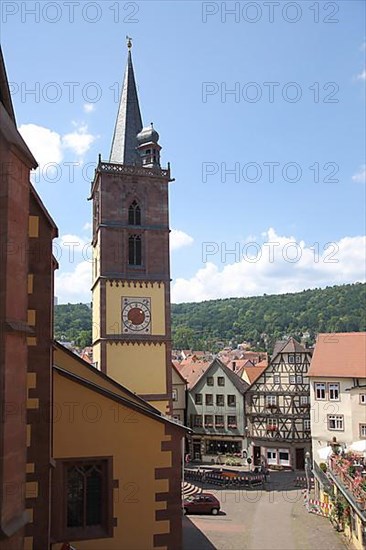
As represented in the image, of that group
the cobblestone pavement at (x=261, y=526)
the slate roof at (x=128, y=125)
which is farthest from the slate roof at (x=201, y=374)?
the slate roof at (x=128, y=125)

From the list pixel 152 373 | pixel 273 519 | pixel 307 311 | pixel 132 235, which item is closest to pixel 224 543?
pixel 273 519

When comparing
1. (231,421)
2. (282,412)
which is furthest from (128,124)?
(231,421)

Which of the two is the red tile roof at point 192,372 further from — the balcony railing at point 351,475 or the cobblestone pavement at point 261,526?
the balcony railing at point 351,475

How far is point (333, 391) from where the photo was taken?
3653 cm

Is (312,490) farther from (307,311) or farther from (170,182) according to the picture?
(307,311)

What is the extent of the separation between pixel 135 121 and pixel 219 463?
89.7 ft

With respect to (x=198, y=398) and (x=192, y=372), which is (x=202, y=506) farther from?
(x=192, y=372)

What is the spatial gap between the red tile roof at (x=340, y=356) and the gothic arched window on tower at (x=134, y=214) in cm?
1629

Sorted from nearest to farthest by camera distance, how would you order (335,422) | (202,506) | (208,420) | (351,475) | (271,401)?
(351,475)
(202,506)
(335,422)
(271,401)
(208,420)

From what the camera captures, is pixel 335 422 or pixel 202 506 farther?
pixel 335 422

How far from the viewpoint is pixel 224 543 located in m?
22.6

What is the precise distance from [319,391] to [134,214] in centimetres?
1765

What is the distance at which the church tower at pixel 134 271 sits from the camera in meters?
28.2

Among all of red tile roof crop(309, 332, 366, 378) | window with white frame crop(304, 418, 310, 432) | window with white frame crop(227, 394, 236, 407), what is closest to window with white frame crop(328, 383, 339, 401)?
red tile roof crop(309, 332, 366, 378)
